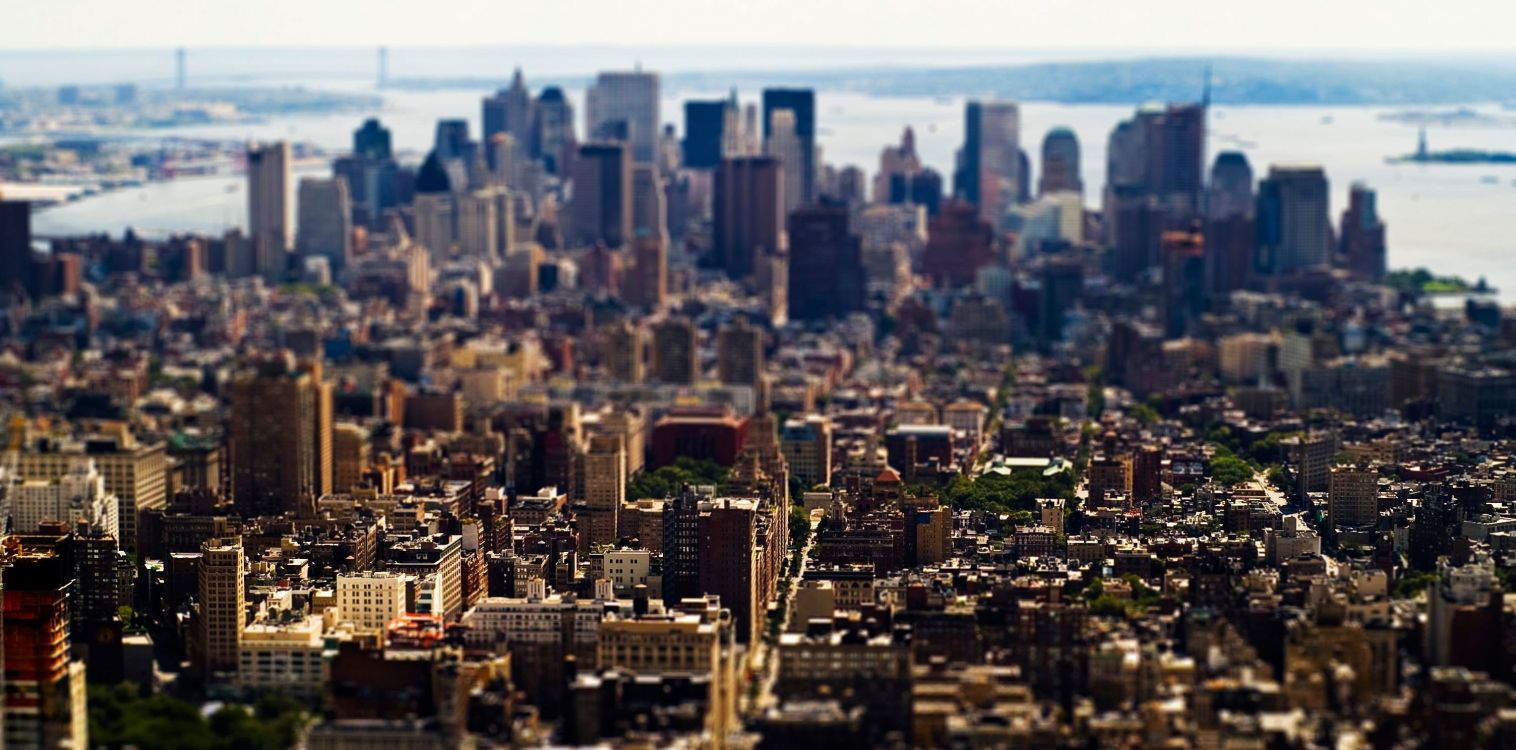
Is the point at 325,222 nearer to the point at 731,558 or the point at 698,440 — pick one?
the point at 698,440

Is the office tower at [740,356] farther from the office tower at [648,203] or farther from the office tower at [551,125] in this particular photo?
the office tower at [551,125]

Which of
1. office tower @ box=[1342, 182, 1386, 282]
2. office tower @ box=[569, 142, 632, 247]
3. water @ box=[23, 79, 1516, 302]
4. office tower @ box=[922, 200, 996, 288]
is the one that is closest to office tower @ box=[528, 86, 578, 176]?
water @ box=[23, 79, 1516, 302]

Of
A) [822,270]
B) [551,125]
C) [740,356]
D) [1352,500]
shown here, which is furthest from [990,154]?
[1352,500]

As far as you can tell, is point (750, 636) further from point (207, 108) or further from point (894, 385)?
point (207, 108)

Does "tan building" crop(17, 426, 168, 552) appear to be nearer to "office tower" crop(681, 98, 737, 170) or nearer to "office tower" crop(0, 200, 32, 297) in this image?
"office tower" crop(0, 200, 32, 297)

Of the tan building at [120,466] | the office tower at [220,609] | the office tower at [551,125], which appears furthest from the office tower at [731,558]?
the office tower at [551,125]
